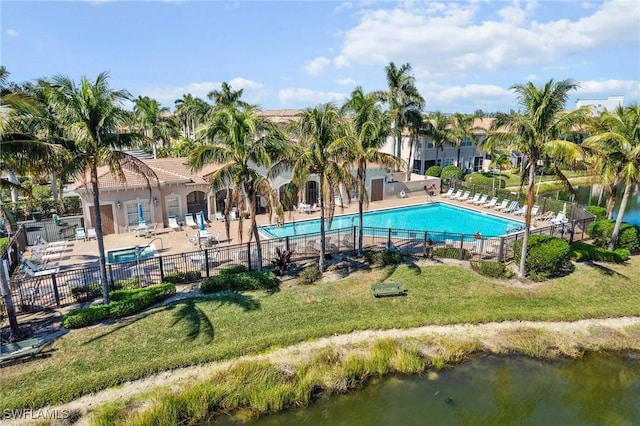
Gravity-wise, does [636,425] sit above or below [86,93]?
below

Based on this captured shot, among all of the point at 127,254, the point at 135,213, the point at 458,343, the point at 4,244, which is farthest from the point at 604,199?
the point at 4,244

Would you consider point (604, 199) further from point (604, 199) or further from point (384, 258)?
point (384, 258)

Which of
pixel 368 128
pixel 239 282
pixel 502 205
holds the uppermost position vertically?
pixel 368 128

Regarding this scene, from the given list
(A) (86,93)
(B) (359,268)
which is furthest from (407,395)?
(A) (86,93)

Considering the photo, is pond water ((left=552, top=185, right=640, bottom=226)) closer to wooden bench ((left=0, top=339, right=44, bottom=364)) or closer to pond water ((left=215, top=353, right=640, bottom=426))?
pond water ((left=215, top=353, right=640, bottom=426))

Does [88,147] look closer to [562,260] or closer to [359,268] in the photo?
[359,268]

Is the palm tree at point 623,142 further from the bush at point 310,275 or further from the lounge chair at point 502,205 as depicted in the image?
the bush at point 310,275

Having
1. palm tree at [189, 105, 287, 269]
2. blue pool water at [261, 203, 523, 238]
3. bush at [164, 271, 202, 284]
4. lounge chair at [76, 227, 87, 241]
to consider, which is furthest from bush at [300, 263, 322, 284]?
lounge chair at [76, 227, 87, 241]

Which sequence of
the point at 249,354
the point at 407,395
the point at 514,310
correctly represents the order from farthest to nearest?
the point at 514,310 < the point at 249,354 < the point at 407,395
